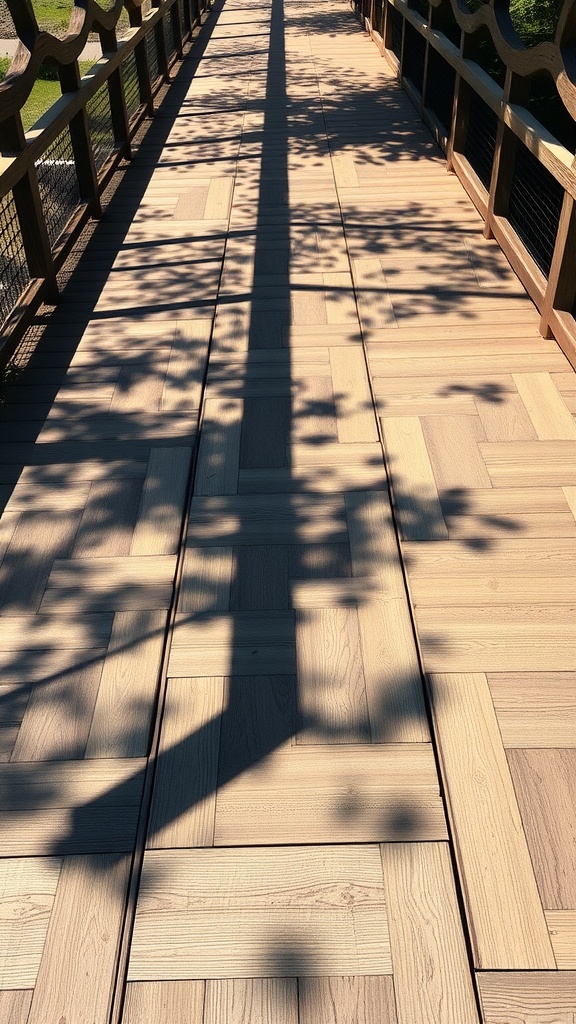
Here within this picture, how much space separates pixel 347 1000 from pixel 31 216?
3248mm

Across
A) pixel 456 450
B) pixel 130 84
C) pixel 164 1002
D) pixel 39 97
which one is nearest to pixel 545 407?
pixel 456 450

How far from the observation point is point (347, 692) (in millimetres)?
1979

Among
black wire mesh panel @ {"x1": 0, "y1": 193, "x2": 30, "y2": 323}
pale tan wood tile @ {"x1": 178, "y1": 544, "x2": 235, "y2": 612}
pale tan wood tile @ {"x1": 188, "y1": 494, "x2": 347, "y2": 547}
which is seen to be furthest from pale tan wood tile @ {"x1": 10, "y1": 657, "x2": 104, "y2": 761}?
black wire mesh panel @ {"x1": 0, "y1": 193, "x2": 30, "y2": 323}

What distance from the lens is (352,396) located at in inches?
122

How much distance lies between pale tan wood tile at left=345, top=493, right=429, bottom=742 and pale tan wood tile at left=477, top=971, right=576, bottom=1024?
51 centimetres

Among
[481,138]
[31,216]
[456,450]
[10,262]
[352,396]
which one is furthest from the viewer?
[481,138]

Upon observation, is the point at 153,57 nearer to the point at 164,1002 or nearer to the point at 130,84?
the point at 130,84

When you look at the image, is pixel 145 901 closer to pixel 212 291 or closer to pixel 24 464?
pixel 24 464

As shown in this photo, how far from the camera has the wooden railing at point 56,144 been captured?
3.36 metres

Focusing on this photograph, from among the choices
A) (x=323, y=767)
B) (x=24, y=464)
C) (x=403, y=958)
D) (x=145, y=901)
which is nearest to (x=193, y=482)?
(x=24, y=464)

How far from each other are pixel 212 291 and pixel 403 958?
123 inches

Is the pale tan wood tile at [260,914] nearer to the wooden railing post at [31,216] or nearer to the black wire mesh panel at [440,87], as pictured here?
the wooden railing post at [31,216]

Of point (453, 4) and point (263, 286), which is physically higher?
point (453, 4)

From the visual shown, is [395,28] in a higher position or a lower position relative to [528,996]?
higher
